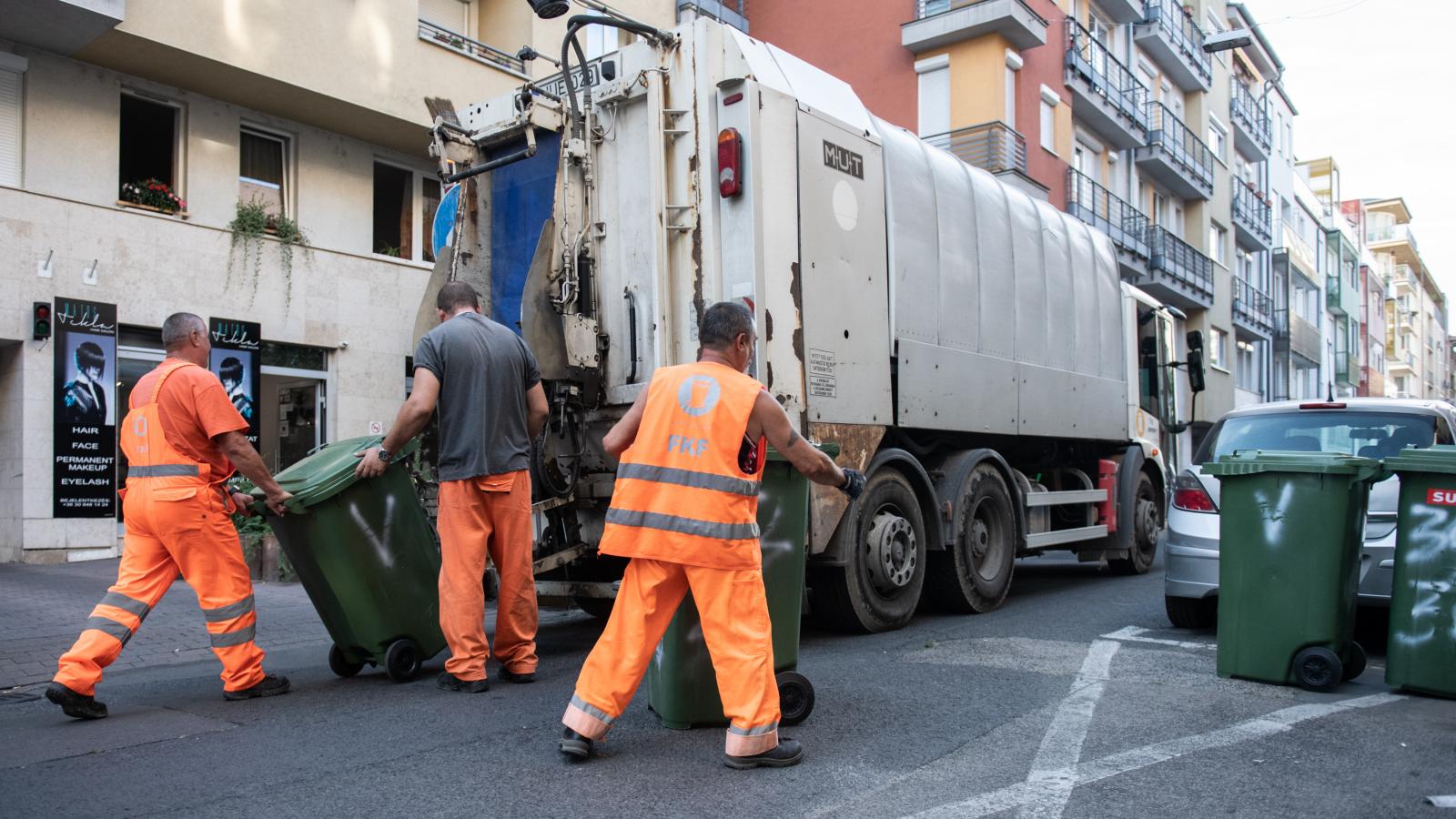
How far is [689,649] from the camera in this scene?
4012mm

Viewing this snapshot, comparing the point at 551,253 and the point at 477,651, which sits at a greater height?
the point at 551,253

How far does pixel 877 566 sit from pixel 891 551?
0.15 meters

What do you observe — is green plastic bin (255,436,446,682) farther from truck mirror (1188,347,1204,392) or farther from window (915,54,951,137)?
window (915,54,951,137)

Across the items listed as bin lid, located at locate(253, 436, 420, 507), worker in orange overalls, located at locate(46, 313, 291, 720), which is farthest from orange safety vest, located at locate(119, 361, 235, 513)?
bin lid, located at locate(253, 436, 420, 507)

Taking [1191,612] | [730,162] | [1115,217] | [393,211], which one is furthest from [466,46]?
[1115,217]

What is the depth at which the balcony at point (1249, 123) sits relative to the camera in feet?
121

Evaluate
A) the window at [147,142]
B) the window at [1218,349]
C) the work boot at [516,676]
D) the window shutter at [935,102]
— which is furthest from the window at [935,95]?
the work boot at [516,676]

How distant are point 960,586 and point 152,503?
14.9 ft

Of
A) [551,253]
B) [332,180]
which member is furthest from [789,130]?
[332,180]

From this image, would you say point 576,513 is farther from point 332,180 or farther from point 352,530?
point 332,180

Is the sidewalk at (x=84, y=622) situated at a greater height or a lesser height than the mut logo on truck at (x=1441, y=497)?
lesser

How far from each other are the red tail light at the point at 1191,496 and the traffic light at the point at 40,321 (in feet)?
32.7

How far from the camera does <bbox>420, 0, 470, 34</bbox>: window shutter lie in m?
14.5

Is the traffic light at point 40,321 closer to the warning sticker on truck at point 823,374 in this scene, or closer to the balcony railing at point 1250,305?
the warning sticker on truck at point 823,374
